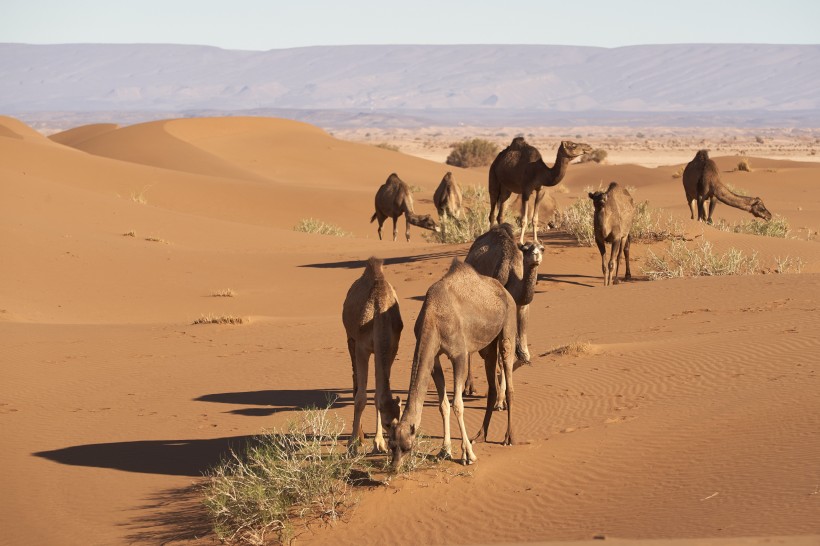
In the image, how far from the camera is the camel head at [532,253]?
9.54m

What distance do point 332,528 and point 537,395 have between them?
12.8 ft

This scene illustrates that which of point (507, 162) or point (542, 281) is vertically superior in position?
point (507, 162)

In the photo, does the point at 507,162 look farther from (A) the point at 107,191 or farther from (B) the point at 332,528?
(A) the point at 107,191

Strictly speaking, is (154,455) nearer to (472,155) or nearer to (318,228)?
(318,228)

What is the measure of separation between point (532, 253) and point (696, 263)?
33.8 feet

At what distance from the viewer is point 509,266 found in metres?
10.6

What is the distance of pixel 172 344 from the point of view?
15.0 metres

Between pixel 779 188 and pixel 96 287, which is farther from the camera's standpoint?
pixel 779 188

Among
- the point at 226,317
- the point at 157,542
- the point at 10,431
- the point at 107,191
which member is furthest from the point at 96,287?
the point at 107,191

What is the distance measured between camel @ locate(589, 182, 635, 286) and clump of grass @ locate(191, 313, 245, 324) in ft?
19.1

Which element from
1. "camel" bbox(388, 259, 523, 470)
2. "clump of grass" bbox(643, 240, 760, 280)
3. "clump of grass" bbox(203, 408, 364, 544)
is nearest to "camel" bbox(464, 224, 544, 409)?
"camel" bbox(388, 259, 523, 470)

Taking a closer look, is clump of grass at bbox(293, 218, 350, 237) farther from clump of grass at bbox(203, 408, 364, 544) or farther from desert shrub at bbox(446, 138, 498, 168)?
desert shrub at bbox(446, 138, 498, 168)

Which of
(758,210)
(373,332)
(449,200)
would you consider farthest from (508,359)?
(449,200)

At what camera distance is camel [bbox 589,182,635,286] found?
17203 millimetres
